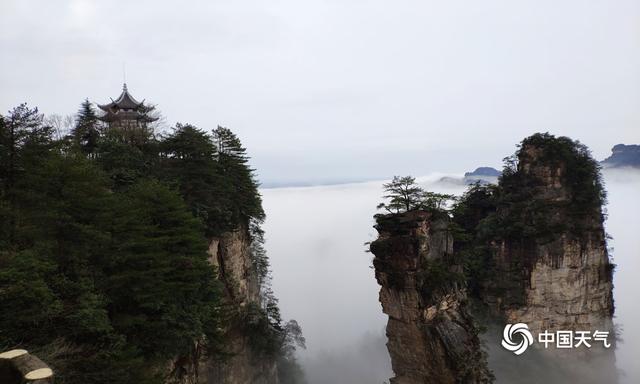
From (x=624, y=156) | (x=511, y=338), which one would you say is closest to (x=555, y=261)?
(x=511, y=338)

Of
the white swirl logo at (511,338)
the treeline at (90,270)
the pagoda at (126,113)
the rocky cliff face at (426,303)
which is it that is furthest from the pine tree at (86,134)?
the white swirl logo at (511,338)

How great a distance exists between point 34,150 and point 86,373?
420 inches

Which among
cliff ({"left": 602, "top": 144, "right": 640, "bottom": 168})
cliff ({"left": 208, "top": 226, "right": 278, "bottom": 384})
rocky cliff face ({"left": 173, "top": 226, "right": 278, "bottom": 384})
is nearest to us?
rocky cliff face ({"left": 173, "top": 226, "right": 278, "bottom": 384})

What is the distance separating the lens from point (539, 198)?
116ft

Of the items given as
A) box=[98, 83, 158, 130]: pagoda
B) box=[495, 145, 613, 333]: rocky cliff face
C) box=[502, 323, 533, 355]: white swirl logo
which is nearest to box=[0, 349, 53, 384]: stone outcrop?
box=[98, 83, 158, 130]: pagoda

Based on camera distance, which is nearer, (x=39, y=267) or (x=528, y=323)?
(x=39, y=267)

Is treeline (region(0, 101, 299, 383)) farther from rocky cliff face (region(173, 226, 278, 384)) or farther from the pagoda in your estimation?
the pagoda

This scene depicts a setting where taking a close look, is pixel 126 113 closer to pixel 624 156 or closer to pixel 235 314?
pixel 235 314

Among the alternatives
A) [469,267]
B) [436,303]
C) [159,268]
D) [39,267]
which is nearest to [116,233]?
[159,268]

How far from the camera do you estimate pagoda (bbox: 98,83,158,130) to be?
33.9 meters

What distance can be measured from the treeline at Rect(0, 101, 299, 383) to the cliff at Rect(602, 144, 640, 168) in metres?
117

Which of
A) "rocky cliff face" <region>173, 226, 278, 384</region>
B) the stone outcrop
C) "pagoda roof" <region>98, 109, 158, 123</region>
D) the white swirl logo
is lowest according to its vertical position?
the white swirl logo

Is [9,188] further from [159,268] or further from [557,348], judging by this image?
[557,348]

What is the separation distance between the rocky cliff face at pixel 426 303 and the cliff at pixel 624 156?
100m
